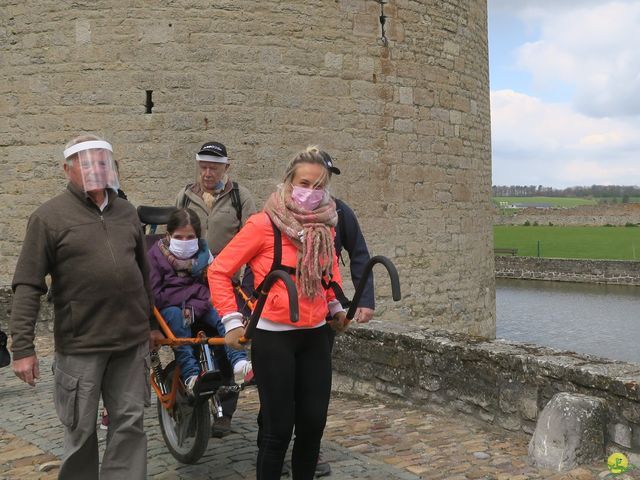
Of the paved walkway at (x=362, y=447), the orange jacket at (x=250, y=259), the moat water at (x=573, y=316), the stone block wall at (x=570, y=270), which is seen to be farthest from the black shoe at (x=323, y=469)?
the stone block wall at (x=570, y=270)

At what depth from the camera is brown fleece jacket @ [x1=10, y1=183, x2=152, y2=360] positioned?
124 inches

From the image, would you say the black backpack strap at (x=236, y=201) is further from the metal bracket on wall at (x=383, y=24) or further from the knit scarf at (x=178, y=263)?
the metal bracket on wall at (x=383, y=24)

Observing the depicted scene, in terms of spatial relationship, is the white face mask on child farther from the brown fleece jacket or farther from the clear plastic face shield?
the clear plastic face shield

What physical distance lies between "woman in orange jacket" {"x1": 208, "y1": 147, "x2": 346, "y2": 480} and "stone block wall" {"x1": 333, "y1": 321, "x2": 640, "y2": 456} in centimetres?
171

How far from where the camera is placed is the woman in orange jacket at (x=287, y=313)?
10.5 feet

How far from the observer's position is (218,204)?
206 inches

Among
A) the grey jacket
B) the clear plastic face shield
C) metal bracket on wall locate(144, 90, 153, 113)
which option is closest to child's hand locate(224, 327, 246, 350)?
the clear plastic face shield

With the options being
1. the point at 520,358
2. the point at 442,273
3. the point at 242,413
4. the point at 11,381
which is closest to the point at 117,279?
the point at 242,413

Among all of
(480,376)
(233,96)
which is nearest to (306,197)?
(480,376)

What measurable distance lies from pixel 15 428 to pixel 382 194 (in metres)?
5.53

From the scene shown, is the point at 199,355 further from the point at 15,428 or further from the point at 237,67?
the point at 237,67

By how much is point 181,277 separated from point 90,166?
1.14m

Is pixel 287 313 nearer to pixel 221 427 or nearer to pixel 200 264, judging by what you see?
Result: pixel 200 264

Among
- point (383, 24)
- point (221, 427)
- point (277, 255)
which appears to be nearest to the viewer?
point (277, 255)
